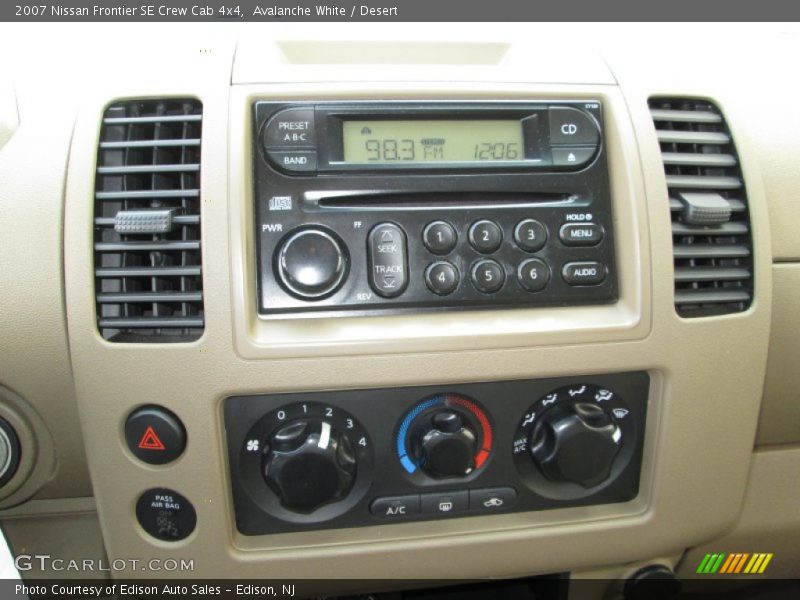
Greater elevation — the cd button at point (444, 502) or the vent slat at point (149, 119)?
the vent slat at point (149, 119)

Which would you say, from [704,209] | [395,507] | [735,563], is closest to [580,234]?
[704,209]

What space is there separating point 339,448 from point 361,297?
0.17 metres

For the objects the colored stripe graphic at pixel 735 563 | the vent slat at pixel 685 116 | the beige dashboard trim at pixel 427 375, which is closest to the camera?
the beige dashboard trim at pixel 427 375

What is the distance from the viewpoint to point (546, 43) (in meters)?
0.80

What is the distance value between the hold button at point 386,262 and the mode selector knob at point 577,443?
25 centimetres

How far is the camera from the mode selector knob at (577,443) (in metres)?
0.64

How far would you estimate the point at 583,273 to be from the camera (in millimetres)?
644

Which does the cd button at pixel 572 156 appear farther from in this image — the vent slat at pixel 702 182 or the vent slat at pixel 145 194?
the vent slat at pixel 145 194

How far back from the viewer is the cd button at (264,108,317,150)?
0.62 metres

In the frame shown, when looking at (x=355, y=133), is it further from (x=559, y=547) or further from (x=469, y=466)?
(x=559, y=547)

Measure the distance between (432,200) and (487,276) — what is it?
107 mm

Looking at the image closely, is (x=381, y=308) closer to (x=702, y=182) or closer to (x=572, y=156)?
(x=572, y=156)

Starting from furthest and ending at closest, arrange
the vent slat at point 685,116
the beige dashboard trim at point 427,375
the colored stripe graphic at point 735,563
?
the colored stripe graphic at point 735,563 < the vent slat at point 685,116 < the beige dashboard trim at point 427,375

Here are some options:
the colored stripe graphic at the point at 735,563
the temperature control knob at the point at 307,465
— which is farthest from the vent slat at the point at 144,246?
the colored stripe graphic at the point at 735,563
